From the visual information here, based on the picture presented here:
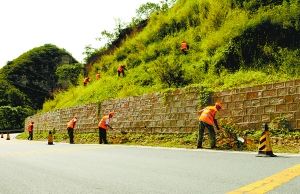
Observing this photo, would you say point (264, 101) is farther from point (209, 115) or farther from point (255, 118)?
point (209, 115)

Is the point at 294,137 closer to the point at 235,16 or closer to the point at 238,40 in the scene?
the point at 238,40

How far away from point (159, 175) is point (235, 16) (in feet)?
48.3

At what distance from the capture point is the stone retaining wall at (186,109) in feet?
45.6

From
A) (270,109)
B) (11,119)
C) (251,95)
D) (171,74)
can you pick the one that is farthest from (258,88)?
(11,119)

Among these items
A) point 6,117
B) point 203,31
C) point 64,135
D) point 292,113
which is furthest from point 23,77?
point 292,113

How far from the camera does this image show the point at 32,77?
10762 cm

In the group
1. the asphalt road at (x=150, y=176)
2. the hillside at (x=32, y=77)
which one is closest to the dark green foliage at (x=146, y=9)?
the asphalt road at (x=150, y=176)

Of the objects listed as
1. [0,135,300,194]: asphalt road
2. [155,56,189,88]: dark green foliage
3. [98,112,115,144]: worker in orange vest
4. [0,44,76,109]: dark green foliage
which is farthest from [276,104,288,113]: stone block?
[0,44,76,109]: dark green foliage

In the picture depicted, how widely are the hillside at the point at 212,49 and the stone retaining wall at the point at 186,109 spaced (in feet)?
3.56

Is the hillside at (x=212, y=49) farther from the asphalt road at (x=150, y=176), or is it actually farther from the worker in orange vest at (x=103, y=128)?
the asphalt road at (x=150, y=176)

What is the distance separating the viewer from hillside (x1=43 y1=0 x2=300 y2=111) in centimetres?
1761

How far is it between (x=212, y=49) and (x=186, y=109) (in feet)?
16.9

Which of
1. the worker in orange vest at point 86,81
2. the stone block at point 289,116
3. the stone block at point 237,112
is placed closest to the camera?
the stone block at point 289,116

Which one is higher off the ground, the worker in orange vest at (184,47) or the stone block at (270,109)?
the worker in orange vest at (184,47)
